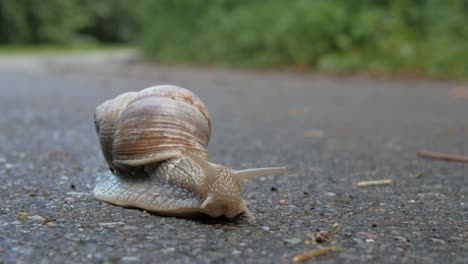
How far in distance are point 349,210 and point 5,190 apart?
1.37 meters

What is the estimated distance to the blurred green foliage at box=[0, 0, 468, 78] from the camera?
9.88 m

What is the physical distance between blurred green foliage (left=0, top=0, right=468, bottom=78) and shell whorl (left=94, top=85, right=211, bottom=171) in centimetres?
794

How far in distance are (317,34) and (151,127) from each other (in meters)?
8.95

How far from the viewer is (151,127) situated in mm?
2297

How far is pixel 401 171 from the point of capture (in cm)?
315

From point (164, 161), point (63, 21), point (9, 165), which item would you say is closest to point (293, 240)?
point (164, 161)

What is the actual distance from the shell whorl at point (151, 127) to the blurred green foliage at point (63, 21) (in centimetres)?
2141

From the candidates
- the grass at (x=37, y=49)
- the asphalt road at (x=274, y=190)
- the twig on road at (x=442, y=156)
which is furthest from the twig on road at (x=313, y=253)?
the grass at (x=37, y=49)

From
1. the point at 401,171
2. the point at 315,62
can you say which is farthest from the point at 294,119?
the point at 315,62

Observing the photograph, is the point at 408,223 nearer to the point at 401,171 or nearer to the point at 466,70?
the point at 401,171

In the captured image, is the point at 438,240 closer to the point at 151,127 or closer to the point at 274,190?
the point at 274,190

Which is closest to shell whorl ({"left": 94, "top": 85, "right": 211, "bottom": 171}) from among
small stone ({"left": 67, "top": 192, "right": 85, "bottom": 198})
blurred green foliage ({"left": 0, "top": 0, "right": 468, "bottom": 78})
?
small stone ({"left": 67, "top": 192, "right": 85, "bottom": 198})

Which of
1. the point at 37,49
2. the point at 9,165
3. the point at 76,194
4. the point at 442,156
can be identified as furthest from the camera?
the point at 37,49

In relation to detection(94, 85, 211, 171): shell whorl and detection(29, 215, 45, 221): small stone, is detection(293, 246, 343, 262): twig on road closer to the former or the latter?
detection(94, 85, 211, 171): shell whorl
